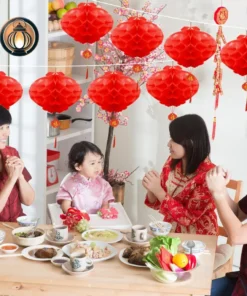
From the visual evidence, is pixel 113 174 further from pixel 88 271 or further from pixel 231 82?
pixel 88 271

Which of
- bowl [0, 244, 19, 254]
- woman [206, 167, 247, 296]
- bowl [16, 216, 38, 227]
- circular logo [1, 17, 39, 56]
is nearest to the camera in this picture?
woman [206, 167, 247, 296]

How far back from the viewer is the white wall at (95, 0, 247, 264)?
209 inches

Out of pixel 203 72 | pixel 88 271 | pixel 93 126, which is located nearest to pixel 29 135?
pixel 93 126

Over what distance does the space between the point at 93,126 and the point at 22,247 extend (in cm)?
213

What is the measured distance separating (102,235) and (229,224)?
709mm

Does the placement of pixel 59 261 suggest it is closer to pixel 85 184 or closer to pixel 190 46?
pixel 85 184

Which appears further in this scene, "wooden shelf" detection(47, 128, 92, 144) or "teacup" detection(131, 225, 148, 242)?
"wooden shelf" detection(47, 128, 92, 144)

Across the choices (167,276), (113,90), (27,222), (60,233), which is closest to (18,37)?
(113,90)

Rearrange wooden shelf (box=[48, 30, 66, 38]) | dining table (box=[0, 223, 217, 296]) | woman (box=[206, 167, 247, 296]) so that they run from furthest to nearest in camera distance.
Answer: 1. wooden shelf (box=[48, 30, 66, 38])
2. woman (box=[206, 167, 247, 296])
3. dining table (box=[0, 223, 217, 296])

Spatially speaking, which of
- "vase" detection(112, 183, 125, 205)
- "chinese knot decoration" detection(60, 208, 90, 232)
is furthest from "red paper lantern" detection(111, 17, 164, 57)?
"vase" detection(112, 183, 125, 205)

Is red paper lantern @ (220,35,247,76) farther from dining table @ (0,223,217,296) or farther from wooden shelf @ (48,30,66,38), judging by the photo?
wooden shelf @ (48,30,66,38)

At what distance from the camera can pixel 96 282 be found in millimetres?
3398

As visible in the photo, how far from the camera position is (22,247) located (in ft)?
12.4

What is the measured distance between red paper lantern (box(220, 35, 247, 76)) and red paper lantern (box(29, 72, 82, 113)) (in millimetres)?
795
